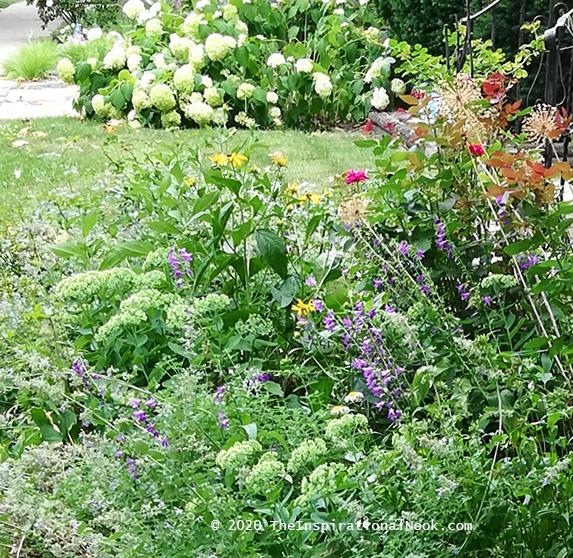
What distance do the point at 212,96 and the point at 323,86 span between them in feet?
2.93

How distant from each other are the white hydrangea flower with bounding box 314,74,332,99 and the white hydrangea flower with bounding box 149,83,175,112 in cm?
117

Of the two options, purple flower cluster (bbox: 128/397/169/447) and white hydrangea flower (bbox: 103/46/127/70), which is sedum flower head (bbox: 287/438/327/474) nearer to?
purple flower cluster (bbox: 128/397/169/447)

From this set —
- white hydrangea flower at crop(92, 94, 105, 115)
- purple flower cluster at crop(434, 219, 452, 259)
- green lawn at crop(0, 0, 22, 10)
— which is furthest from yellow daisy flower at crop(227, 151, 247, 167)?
green lawn at crop(0, 0, 22, 10)

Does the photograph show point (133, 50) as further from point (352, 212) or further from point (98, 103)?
point (352, 212)

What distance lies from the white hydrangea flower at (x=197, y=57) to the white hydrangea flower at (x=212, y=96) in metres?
0.29

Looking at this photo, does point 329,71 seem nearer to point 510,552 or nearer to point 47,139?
point 47,139

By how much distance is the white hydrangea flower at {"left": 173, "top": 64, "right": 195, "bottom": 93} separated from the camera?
6.75 m

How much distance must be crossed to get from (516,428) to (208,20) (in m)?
6.28

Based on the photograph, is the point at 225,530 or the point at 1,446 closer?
the point at 225,530

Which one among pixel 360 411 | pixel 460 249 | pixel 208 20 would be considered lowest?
pixel 360 411

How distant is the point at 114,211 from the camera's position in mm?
3848

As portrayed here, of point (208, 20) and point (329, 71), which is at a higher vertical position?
point (208, 20)

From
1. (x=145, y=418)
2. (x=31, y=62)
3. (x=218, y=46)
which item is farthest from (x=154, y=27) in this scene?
(x=145, y=418)

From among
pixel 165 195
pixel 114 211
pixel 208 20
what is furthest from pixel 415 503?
pixel 208 20
